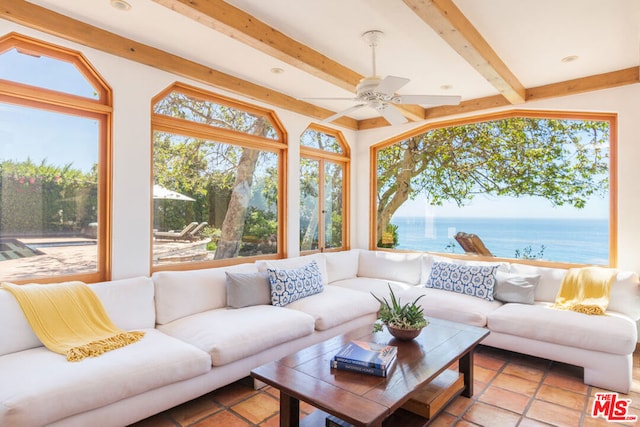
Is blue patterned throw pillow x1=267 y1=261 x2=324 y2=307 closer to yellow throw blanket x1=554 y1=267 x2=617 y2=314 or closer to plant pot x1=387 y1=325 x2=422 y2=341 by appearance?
plant pot x1=387 y1=325 x2=422 y2=341

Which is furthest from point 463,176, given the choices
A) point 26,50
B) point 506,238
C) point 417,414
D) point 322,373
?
point 26,50

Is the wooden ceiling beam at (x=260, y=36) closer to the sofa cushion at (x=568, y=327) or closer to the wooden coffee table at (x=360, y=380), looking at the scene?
the wooden coffee table at (x=360, y=380)

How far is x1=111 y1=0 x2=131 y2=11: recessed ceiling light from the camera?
247 centimetres

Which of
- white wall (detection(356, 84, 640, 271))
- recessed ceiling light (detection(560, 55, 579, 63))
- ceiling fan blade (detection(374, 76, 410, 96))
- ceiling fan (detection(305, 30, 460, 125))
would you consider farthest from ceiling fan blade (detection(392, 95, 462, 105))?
white wall (detection(356, 84, 640, 271))

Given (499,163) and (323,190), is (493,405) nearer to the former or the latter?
(499,163)

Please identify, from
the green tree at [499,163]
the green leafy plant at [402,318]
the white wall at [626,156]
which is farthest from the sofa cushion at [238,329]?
the white wall at [626,156]

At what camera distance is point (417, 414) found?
2.27 m

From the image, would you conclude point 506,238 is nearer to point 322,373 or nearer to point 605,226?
point 605,226

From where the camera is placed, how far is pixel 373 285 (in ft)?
14.7

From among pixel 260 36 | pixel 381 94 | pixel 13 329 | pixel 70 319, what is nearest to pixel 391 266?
pixel 381 94

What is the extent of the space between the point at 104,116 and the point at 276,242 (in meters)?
2.25

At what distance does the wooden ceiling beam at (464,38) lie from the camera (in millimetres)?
2318

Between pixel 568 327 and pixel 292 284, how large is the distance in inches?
91.6

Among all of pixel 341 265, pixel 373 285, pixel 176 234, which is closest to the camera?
pixel 176 234
